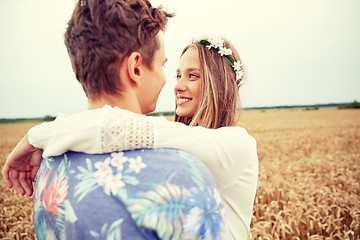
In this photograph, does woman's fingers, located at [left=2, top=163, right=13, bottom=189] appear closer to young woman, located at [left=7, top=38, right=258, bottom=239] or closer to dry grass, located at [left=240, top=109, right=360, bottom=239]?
young woman, located at [left=7, top=38, right=258, bottom=239]

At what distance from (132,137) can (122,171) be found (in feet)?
0.40

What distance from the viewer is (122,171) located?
92cm

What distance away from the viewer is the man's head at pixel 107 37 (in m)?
1.03

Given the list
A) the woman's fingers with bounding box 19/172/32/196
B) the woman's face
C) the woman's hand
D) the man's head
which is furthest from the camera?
the woman's face

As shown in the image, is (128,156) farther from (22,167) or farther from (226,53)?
(226,53)

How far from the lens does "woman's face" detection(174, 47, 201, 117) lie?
96.8 inches

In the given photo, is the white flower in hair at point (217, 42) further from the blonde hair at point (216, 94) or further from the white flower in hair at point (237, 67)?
the white flower in hair at point (237, 67)

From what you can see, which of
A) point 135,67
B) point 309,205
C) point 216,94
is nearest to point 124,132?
point 135,67

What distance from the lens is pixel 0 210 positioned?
531 centimetres

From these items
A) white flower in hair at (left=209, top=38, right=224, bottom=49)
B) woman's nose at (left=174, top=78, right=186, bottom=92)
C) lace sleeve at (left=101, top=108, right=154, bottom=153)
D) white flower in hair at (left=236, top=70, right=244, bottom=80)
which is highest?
white flower in hair at (left=209, top=38, right=224, bottom=49)

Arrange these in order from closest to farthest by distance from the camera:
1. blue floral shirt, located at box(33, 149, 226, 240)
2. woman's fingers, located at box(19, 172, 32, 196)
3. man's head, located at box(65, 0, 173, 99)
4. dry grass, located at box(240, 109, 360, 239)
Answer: blue floral shirt, located at box(33, 149, 226, 240), man's head, located at box(65, 0, 173, 99), woman's fingers, located at box(19, 172, 32, 196), dry grass, located at box(240, 109, 360, 239)

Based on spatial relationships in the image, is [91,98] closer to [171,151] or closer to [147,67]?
[147,67]

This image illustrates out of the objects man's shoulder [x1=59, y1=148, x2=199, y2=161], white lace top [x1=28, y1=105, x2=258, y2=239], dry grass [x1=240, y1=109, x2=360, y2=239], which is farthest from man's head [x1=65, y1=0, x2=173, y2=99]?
dry grass [x1=240, y1=109, x2=360, y2=239]

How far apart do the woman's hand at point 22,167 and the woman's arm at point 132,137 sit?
0.28 m
